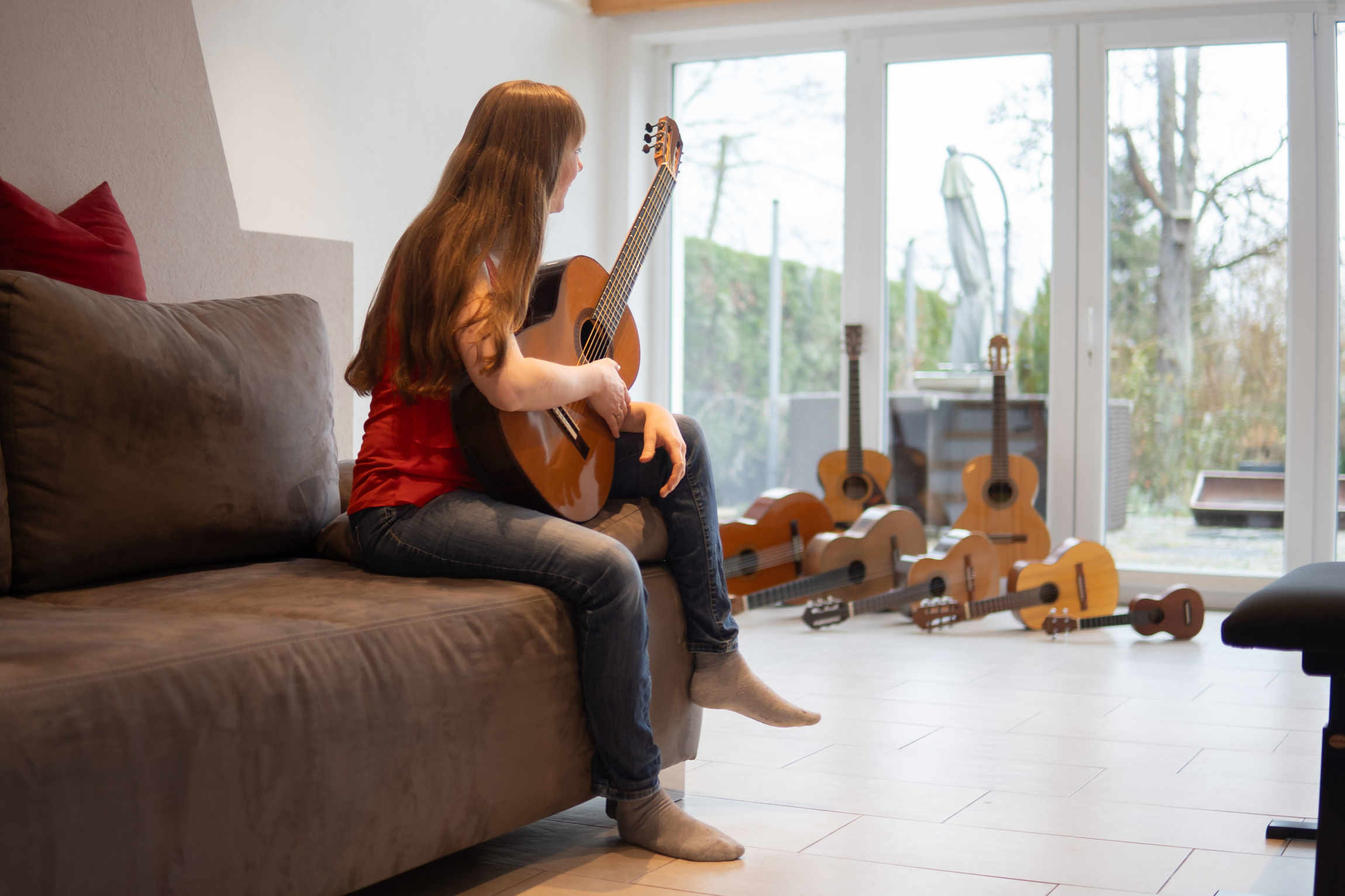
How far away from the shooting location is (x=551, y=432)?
6.42 feet

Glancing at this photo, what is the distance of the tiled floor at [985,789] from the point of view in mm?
1790

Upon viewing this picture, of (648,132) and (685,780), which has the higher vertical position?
(648,132)

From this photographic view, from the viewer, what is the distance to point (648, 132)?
2.44 m

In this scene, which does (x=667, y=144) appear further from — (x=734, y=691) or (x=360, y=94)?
(x=360, y=94)

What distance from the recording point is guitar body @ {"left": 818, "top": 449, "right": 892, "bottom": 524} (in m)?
4.55

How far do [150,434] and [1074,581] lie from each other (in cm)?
291

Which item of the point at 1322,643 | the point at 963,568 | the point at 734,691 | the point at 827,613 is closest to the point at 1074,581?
the point at 963,568

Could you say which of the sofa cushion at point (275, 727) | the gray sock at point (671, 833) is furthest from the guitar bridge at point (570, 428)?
the gray sock at point (671, 833)

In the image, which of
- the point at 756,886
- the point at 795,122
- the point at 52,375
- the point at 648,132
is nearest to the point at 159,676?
the point at 52,375

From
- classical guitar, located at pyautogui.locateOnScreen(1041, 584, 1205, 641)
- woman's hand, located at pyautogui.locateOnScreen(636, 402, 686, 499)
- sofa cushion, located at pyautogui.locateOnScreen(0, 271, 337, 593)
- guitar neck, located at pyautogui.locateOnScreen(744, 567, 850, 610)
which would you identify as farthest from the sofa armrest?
classical guitar, located at pyautogui.locateOnScreen(1041, 584, 1205, 641)

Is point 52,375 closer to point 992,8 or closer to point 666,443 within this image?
point 666,443

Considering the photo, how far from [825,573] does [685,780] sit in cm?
192

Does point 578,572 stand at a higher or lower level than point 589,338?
lower

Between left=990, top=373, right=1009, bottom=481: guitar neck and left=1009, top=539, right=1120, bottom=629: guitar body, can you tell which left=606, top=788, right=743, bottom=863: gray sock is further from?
left=990, top=373, right=1009, bottom=481: guitar neck
